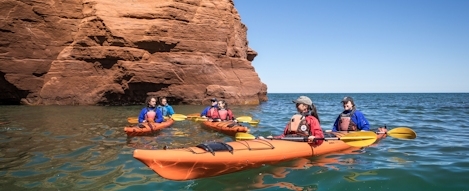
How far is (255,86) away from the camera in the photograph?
1095 inches

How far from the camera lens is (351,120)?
8.46 m

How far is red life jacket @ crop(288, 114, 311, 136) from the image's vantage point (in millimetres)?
6723

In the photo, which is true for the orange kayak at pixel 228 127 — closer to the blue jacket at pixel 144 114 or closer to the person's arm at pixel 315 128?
the blue jacket at pixel 144 114

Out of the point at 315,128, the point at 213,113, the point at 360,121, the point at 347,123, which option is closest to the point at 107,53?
the point at 213,113

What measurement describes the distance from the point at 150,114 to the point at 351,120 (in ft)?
20.6

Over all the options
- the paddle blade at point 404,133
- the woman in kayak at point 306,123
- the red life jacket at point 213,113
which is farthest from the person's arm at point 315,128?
the red life jacket at point 213,113

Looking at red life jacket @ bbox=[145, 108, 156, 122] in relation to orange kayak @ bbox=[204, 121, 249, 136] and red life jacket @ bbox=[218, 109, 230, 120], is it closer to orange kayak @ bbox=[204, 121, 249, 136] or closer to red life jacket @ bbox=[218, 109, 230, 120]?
orange kayak @ bbox=[204, 121, 249, 136]

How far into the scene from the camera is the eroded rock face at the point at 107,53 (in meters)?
23.4

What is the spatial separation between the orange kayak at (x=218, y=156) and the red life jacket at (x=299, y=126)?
30 cm

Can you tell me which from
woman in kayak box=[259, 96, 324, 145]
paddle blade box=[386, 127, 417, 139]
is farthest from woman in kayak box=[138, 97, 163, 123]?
paddle blade box=[386, 127, 417, 139]

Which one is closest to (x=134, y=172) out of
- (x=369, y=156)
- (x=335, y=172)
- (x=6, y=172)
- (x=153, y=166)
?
(x=153, y=166)

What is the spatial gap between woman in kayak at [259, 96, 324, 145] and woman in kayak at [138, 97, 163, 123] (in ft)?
17.9

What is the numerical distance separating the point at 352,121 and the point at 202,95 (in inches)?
692

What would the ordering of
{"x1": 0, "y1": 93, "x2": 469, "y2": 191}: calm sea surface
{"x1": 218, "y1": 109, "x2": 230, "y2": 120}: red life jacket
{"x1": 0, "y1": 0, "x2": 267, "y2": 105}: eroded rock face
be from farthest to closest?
{"x1": 0, "y1": 0, "x2": 267, "y2": 105}: eroded rock face
{"x1": 218, "y1": 109, "x2": 230, "y2": 120}: red life jacket
{"x1": 0, "y1": 93, "x2": 469, "y2": 191}: calm sea surface
